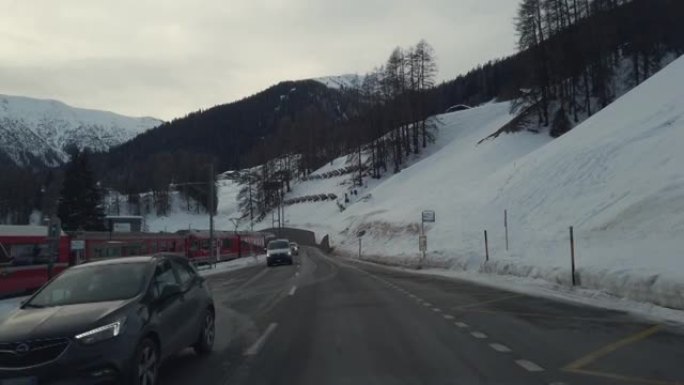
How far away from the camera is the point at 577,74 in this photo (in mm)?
76688

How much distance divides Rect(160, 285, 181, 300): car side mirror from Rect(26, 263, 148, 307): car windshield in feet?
1.05

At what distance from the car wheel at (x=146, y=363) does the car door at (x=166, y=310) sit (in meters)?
0.30

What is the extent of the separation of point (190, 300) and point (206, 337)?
941mm

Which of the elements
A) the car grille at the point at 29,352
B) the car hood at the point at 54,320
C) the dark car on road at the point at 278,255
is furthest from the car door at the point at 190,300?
the dark car on road at the point at 278,255

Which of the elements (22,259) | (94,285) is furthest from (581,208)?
(94,285)

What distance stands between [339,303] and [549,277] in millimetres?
8205

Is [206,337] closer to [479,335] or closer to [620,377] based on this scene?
[479,335]

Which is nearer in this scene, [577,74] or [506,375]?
[506,375]

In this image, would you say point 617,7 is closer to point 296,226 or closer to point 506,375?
point 296,226

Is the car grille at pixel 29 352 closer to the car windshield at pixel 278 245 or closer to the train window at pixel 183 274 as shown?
the train window at pixel 183 274

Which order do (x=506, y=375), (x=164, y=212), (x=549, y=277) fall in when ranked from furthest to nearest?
(x=164, y=212)
(x=549, y=277)
(x=506, y=375)

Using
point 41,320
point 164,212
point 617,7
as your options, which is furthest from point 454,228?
point 164,212

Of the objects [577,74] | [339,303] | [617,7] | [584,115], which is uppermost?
[617,7]

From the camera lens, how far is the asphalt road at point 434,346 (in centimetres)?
857
